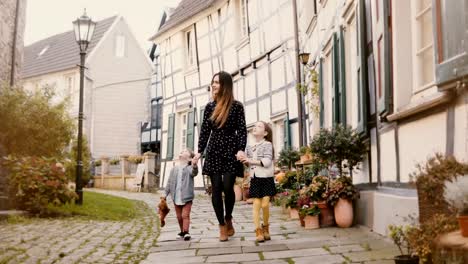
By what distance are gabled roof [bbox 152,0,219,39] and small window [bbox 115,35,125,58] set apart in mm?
9132

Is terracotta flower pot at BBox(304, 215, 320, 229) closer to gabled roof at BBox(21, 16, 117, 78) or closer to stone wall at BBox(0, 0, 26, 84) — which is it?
stone wall at BBox(0, 0, 26, 84)

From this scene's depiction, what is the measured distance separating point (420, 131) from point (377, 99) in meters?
1.22

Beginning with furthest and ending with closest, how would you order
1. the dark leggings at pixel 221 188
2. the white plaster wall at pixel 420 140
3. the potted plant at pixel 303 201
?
the potted plant at pixel 303 201 < the dark leggings at pixel 221 188 < the white plaster wall at pixel 420 140

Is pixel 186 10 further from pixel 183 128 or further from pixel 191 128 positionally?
pixel 191 128

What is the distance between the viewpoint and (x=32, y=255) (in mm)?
5035

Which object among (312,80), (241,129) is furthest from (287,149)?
(241,129)

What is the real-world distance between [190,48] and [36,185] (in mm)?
11085

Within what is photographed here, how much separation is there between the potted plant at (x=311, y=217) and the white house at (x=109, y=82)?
2287 cm

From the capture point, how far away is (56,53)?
32.3 meters

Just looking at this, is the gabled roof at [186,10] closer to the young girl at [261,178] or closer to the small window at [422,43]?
the young girl at [261,178]

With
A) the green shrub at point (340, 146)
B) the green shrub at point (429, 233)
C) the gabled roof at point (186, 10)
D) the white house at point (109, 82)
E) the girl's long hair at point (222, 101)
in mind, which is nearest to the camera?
the green shrub at point (429, 233)

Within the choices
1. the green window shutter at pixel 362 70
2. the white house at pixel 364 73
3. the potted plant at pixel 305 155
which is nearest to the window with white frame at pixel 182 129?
the white house at pixel 364 73

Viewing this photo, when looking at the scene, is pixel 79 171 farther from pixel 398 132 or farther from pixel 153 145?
pixel 153 145

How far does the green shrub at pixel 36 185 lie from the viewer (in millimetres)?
9172
